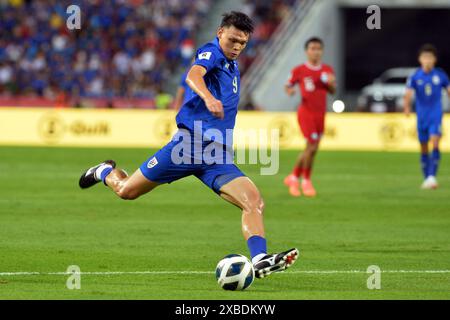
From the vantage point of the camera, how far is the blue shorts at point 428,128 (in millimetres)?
20609

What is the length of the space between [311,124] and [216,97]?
28.3 ft

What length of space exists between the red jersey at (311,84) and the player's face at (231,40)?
8.61 m

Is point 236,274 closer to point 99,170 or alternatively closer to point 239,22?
point 239,22

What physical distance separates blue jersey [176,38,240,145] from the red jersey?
858 cm

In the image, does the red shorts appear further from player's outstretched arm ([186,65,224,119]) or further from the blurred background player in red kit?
player's outstretched arm ([186,65,224,119])

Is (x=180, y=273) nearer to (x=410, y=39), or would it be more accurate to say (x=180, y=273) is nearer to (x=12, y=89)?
(x=12, y=89)

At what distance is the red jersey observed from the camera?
18953mm

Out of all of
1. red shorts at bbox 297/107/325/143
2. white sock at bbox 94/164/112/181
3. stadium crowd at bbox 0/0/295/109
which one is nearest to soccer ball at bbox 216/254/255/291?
white sock at bbox 94/164/112/181

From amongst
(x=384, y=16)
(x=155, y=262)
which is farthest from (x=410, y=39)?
(x=155, y=262)

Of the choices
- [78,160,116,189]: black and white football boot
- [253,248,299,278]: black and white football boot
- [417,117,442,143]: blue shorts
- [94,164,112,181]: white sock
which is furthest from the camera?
[417,117,442,143]: blue shorts

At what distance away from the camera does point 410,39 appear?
5012 centimetres

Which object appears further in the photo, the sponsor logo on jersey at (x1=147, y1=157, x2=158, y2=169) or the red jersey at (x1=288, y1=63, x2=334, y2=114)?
the red jersey at (x1=288, y1=63, x2=334, y2=114)

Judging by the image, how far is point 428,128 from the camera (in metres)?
20.7

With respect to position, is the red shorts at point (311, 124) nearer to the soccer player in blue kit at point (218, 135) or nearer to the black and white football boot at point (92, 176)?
the black and white football boot at point (92, 176)
